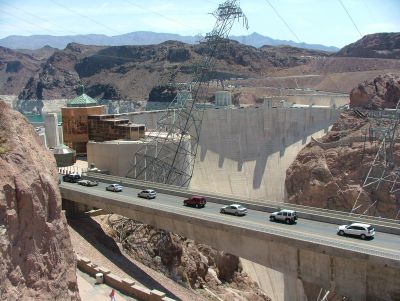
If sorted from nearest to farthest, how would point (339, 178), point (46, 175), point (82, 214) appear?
point (46, 175) < point (82, 214) < point (339, 178)

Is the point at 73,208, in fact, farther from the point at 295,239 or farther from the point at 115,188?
the point at 295,239

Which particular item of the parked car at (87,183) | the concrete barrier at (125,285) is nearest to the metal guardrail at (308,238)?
the concrete barrier at (125,285)

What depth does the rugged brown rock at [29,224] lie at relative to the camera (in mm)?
12324

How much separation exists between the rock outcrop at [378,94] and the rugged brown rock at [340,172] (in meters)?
7.43

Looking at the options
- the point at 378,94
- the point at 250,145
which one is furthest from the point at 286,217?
the point at 378,94

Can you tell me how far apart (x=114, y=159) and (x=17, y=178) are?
122 ft

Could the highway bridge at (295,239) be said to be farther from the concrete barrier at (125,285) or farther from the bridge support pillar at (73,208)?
the concrete barrier at (125,285)

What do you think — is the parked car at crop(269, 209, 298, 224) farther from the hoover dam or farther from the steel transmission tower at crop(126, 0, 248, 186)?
the hoover dam

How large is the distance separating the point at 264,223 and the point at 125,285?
8.44m

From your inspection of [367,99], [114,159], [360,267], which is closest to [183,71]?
[367,99]

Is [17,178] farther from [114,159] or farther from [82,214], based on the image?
[114,159]

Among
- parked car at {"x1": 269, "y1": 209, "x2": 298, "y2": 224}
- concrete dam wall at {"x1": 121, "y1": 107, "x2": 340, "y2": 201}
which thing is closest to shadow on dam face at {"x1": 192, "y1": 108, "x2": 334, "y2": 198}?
concrete dam wall at {"x1": 121, "y1": 107, "x2": 340, "y2": 201}

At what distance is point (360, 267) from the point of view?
2327cm

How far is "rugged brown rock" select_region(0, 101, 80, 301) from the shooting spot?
40.4 ft
